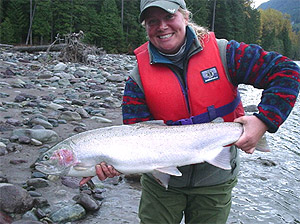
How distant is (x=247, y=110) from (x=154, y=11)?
10636 millimetres

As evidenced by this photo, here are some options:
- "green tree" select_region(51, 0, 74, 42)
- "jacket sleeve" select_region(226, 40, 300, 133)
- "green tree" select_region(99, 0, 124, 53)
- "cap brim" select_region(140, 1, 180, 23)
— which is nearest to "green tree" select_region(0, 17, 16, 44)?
"green tree" select_region(51, 0, 74, 42)

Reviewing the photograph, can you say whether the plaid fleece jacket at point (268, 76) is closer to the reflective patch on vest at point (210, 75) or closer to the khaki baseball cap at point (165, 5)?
the reflective patch on vest at point (210, 75)

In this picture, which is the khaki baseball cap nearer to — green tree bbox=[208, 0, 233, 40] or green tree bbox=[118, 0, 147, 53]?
green tree bbox=[118, 0, 147, 53]

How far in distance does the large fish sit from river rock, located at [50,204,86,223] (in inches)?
43.5

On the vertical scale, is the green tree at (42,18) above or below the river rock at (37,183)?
above

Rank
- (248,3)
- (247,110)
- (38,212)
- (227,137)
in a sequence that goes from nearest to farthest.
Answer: (227,137)
(38,212)
(247,110)
(248,3)

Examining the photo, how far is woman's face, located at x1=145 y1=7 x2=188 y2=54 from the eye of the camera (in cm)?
295

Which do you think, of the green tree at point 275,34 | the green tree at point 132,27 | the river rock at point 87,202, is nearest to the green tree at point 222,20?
the green tree at point 132,27

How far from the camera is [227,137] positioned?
2812mm

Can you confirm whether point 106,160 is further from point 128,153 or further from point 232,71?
point 232,71

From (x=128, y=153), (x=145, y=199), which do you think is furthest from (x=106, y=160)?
(x=145, y=199)

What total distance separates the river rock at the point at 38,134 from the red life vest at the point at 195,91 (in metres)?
3.52

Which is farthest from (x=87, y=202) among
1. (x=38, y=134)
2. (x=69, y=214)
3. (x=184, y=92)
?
(x=38, y=134)

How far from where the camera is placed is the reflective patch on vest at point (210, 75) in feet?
9.95
